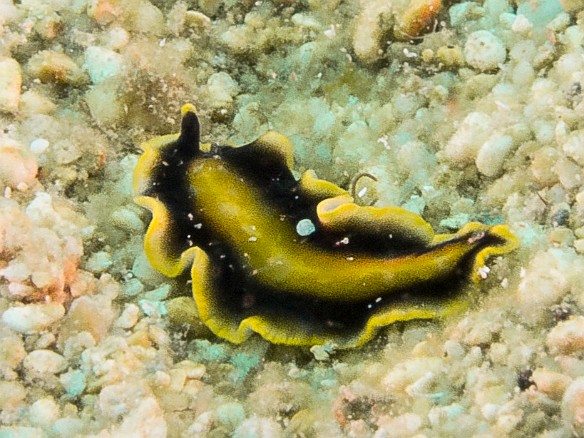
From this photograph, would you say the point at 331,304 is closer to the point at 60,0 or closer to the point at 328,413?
the point at 328,413

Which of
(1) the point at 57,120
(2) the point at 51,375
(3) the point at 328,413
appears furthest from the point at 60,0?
(3) the point at 328,413

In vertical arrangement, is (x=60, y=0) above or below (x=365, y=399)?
above

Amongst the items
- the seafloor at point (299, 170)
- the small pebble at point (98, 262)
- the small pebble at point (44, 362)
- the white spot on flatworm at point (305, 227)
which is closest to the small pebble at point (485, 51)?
the seafloor at point (299, 170)

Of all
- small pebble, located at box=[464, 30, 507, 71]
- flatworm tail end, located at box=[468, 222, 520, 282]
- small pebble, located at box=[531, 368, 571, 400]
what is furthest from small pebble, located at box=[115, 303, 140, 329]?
small pebble, located at box=[464, 30, 507, 71]

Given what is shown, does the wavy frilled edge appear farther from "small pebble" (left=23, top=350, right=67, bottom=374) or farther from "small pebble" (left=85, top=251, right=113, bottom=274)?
"small pebble" (left=23, top=350, right=67, bottom=374)

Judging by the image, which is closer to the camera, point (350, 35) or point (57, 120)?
point (57, 120)

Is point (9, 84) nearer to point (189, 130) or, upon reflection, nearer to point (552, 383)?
point (189, 130)

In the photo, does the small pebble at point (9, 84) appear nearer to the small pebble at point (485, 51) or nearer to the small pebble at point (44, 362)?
the small pebble at point (44, 362)
